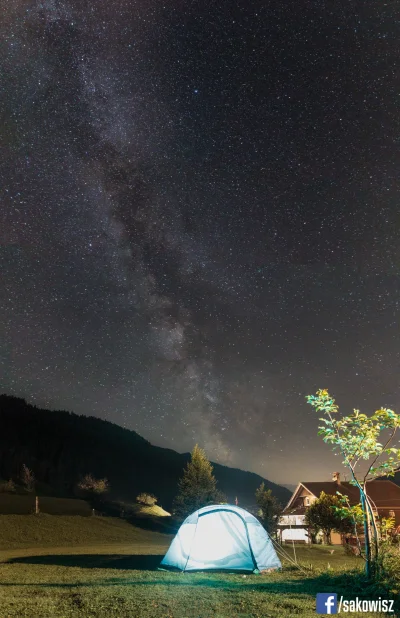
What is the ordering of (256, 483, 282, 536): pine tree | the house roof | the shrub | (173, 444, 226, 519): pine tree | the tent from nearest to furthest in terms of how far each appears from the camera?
the tent
(256, 483, 282, 536): pine tree
(173, 444, 226, 519): pine tree
the house roof
the shrub

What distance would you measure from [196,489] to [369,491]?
20621mm

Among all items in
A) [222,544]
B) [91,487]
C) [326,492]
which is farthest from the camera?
[91,487]

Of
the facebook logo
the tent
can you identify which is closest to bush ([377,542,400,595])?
the facebook logo

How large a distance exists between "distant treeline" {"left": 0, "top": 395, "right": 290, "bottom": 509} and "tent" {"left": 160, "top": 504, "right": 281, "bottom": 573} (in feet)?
287

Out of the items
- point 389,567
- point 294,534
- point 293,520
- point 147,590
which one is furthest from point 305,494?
point 147,590

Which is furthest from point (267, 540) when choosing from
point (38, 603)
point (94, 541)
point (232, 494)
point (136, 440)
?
point (136, 440)

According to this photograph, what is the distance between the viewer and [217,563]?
15.8 metres

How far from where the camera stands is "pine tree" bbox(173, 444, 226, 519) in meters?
44.2

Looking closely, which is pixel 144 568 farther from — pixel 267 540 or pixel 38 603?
pixel 38 603

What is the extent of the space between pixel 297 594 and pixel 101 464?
411 ft

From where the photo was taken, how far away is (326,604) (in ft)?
31.5

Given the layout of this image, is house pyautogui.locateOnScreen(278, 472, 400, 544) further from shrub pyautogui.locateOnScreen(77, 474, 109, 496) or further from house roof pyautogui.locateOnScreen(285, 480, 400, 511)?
shrub pyautogui.locateOnScreen(77, 474, 109, 496)

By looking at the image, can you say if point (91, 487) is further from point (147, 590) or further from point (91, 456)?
point (147, 590)

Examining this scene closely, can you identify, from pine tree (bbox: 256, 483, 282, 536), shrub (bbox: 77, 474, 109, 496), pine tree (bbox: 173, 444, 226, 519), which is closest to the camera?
pine tree (bbox: 256, 483, 282, 536)
